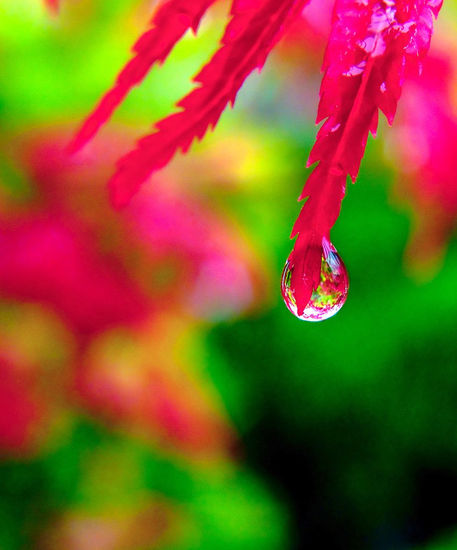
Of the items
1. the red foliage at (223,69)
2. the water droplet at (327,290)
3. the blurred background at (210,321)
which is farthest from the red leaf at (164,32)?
the blurred background at (210,321)

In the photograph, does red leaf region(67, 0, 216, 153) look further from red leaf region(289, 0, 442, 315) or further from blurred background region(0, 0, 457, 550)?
blurred background region(0, 0, 457, 550)

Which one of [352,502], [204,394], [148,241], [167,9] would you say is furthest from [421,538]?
[167,9]

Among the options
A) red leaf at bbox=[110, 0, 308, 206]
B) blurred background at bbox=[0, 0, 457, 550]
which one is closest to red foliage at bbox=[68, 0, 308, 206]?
red leaf at bbox=[110, 0, 308, 206]

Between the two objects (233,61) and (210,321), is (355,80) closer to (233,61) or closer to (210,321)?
(233,61)

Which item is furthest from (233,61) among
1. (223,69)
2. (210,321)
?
(210,321)

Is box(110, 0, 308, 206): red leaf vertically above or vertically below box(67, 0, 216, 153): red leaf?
below
